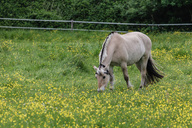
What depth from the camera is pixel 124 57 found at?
30.9 ft

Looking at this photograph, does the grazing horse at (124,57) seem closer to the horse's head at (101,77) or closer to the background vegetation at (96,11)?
the horse's head at (101,77)

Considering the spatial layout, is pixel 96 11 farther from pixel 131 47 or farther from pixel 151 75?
pixel 131 47

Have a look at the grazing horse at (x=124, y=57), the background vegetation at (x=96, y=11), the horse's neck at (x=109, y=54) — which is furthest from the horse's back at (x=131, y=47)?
the background vegetation at (x=96, y=11)

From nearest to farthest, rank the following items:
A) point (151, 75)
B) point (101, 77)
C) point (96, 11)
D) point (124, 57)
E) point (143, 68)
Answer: point (101, 77) < point (124, 57) < point (143, 68) < point (151, 75) < point (96, 11)

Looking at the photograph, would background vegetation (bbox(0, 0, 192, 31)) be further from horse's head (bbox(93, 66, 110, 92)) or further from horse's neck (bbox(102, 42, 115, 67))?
horse's head (bbox(93, 66, 110, 92))

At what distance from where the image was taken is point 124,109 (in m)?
6.95

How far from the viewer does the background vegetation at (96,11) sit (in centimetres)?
2036

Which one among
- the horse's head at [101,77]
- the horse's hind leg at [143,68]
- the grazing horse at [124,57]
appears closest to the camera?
the horse's head at [101,77]

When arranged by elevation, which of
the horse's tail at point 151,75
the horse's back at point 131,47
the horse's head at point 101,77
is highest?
the horse's back at point 131,47

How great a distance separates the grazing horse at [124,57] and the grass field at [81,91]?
0.44 metres

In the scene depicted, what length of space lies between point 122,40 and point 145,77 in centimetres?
204

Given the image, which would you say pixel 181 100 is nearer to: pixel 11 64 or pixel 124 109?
pixel 124 109

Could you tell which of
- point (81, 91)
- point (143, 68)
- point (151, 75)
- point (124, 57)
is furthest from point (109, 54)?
point (151, 75)

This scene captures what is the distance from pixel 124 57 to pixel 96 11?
14160mm
